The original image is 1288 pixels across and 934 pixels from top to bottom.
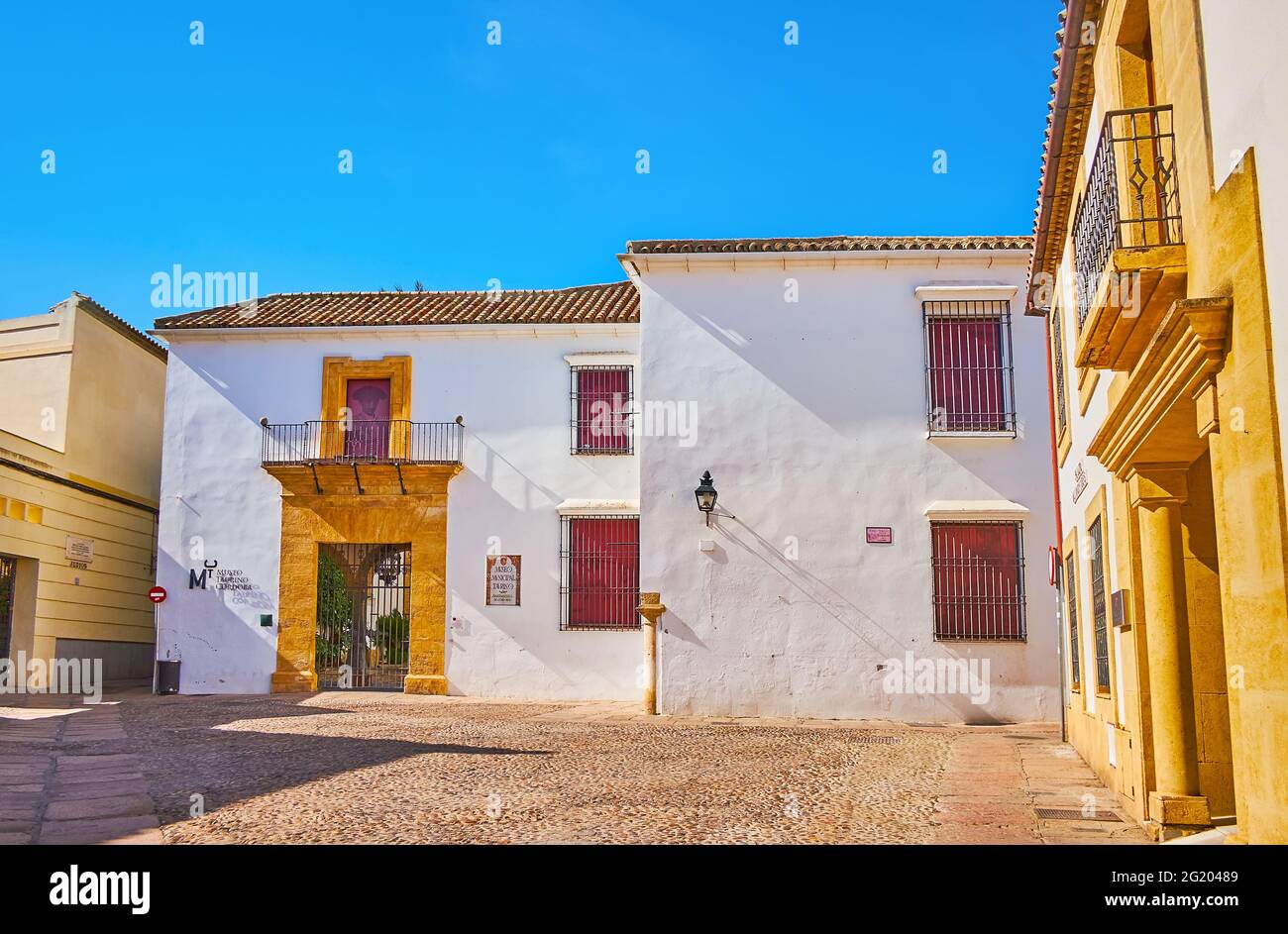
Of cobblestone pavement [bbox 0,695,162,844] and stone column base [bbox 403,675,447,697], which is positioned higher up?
stone column base [bbox 403,675,447,697]

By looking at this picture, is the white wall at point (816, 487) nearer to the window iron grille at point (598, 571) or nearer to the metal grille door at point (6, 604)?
the window iron grille at point (598, 571)

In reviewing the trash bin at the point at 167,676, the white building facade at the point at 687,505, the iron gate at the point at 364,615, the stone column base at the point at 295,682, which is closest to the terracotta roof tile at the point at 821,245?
the white building facade at the point at 687,505

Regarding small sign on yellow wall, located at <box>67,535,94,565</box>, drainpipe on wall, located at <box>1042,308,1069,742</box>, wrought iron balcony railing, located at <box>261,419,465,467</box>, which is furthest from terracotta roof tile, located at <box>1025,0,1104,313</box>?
small sign on yellow wall, located at <box>67,535,94,565</box>

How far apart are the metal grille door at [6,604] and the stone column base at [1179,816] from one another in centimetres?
1635

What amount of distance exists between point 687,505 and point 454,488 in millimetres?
4341

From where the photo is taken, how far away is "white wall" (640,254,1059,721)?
47.6ft

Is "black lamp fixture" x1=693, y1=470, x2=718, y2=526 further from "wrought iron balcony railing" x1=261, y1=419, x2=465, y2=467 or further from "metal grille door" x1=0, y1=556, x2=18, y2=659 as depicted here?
"metal grille door" x1=0, y1=556, x2=18, y2=659

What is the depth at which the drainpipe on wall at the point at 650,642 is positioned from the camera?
1445cm

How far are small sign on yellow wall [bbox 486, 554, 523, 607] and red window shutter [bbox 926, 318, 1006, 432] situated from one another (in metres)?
6.27

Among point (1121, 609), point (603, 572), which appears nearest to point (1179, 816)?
point (1121, 609)

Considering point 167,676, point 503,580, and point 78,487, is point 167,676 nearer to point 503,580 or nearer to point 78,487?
point 78,487
